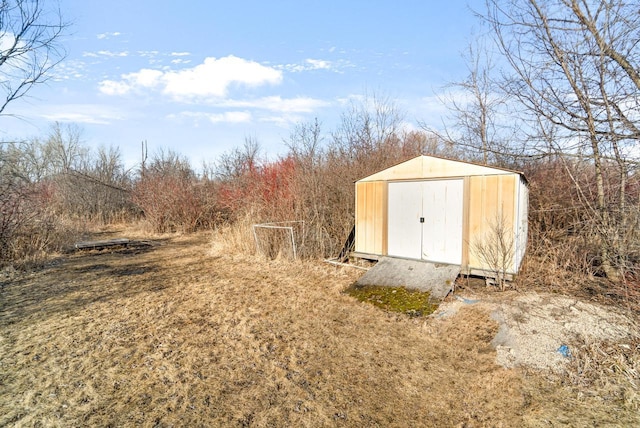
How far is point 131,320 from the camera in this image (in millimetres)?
4559

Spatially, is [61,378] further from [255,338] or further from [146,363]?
[255,338]

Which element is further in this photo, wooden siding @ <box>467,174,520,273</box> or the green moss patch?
wooden siding @ <box>467,174,520,273</box>

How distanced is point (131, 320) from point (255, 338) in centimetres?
199

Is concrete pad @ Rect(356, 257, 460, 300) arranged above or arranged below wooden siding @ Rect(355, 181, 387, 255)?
below

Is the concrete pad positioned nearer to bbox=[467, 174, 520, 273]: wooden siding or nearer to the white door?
the white door

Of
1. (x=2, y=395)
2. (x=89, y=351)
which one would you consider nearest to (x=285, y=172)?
(x=89, y=351)

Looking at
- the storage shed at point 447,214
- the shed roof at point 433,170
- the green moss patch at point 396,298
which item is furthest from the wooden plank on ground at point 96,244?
the shed roof at point 433,170

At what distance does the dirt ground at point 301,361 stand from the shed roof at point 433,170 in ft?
7.34

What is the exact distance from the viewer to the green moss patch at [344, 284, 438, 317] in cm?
499

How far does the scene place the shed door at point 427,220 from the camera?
6066mm

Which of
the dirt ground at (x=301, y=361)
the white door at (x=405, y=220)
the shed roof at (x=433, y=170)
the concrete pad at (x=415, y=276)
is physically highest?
the shed roof at (x=433, y=170)

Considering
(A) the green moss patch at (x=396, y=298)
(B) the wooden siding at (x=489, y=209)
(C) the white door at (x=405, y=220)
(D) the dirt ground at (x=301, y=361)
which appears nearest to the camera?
(D) the dirt ground at (x=301, y=361)

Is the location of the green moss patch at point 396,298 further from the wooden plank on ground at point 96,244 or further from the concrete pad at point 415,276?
the wooden plank on ground at point 96,244

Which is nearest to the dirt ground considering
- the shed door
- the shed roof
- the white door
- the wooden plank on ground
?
the shed door
